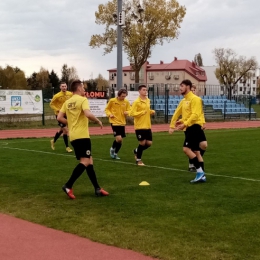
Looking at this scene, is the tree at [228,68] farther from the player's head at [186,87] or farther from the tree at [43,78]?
the player's head at [186,87]

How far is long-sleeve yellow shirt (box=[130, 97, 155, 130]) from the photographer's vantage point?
458 inches

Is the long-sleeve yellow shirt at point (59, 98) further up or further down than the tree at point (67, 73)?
further down

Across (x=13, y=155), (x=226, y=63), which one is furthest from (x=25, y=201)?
(x=226, y=63)

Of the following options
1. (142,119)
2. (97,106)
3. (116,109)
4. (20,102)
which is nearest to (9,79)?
(97,106)

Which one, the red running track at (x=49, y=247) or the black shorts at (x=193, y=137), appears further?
the black shorts at (x=193, y=137)

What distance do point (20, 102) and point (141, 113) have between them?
16.0m

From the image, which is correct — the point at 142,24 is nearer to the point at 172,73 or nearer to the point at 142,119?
the point at 142,119

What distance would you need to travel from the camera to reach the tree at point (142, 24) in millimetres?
51875

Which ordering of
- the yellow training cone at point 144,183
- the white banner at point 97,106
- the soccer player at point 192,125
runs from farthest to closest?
the white banner at point 97,106 < the soccer player at point 192,125 < the yellow training cone at point 144,183

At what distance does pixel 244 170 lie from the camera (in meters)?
10.6

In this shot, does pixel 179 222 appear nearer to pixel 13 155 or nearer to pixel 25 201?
pixel 25 201

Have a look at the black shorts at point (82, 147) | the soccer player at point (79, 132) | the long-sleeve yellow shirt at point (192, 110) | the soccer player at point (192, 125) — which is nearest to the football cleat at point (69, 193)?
the soccer player at point (79, 132)

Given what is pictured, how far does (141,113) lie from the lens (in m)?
11.6

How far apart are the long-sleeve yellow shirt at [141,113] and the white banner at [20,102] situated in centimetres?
1543
